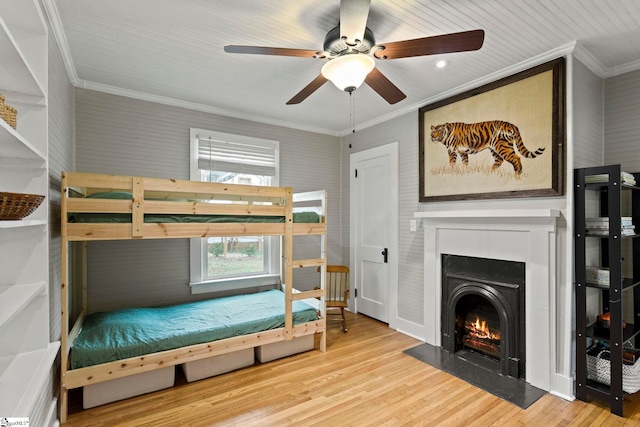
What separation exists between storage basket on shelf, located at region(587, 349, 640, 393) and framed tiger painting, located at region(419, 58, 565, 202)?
4.21ft

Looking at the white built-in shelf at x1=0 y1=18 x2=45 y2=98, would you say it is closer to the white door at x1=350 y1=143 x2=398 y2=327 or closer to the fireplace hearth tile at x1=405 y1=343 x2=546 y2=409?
the white door at x1=350 y1=143 x2=398 y2=327

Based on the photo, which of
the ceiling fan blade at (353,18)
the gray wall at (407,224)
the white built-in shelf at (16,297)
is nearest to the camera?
the white built-in shelf at (16,297)

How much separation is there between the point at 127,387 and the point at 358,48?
292cm

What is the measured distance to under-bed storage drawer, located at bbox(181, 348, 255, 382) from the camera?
2.58 m

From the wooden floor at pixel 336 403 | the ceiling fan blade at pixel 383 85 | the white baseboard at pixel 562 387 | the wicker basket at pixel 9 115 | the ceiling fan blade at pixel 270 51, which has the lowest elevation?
the wooden floor at pixel 336 403

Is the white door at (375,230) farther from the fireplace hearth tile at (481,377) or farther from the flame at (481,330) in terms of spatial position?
the flame at (481,330)

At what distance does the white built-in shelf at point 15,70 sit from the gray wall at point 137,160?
1.63 meters

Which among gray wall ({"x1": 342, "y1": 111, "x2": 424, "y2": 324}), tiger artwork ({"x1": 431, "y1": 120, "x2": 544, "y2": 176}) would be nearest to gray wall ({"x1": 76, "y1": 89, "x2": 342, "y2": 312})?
gray wall ({"x1": 342, "y1": 111, "x2": 424, "y2": 324})

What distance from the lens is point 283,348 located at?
9.93 ft

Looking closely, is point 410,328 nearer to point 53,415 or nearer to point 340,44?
point 340,44

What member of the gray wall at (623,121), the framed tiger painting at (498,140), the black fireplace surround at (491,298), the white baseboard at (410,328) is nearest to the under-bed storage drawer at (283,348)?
the white baseboard at (410,328)

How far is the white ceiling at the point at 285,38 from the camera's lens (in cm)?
189

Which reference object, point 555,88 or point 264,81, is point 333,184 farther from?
point 555,88

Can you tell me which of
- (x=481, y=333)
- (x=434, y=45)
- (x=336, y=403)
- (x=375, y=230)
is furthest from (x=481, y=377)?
(x=434, y=45)
